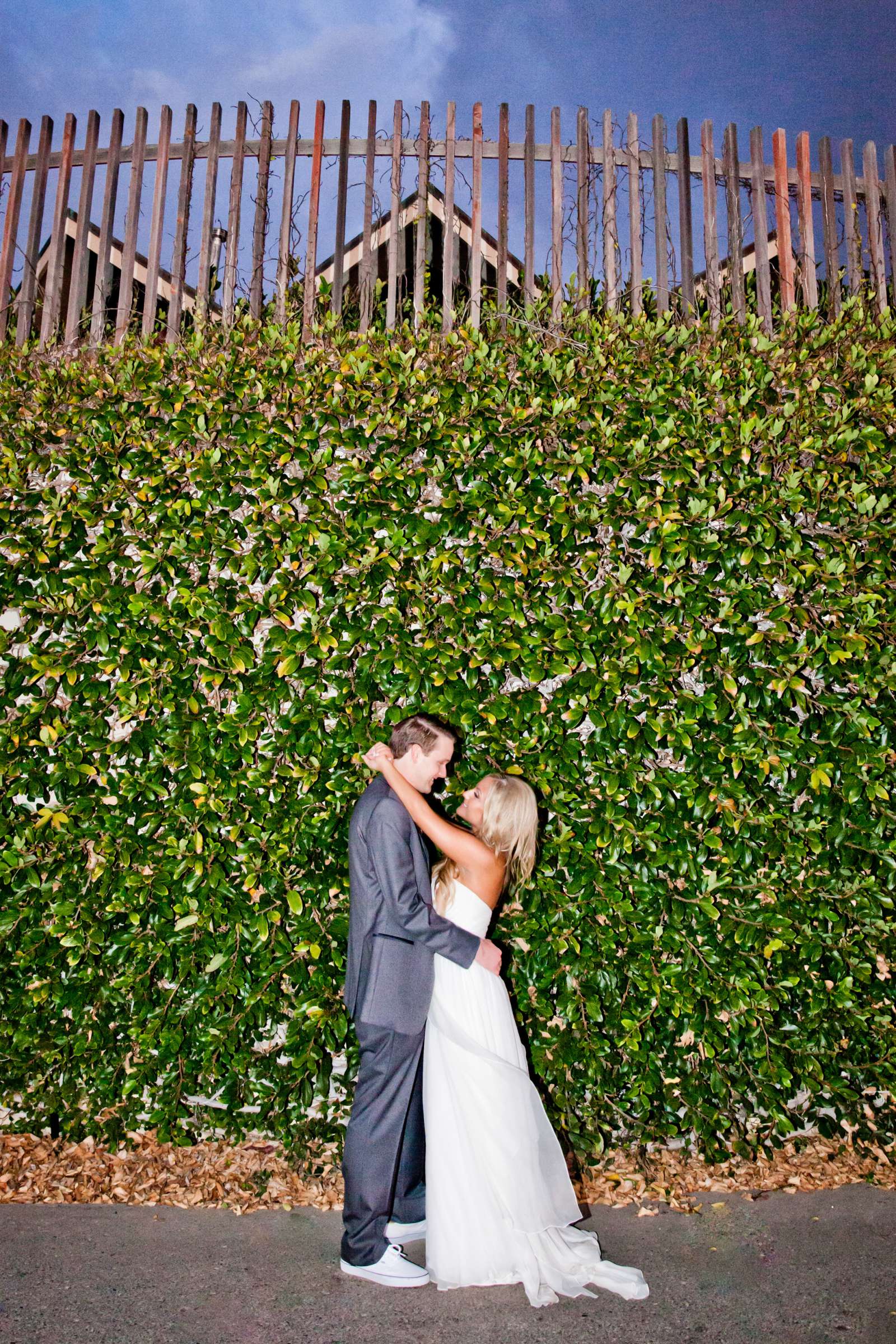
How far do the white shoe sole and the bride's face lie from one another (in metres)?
1.72

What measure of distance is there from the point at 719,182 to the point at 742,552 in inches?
115

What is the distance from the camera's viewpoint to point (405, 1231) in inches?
132

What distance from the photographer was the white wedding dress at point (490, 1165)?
304cm

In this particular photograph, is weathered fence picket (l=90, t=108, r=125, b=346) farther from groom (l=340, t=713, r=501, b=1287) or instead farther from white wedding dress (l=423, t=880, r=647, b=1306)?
white wedding dress (l=423, t=880, r=647, b=1306)

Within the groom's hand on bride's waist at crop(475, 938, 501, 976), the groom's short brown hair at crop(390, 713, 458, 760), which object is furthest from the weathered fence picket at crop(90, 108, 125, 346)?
the groom's hand on bride's waist at crop(475, 938, 501, 976)

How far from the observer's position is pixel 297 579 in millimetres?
3826

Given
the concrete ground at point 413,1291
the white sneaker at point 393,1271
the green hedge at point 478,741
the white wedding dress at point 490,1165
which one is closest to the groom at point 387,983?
the white sneaker at point 393,1271

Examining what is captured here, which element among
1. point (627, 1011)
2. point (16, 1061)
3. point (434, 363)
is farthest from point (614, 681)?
point (16, 1061)

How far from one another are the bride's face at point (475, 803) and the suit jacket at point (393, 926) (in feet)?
1.06

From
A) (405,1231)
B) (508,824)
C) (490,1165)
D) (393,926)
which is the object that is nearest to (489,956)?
(393,926)

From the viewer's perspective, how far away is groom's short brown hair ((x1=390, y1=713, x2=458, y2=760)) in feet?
10.9

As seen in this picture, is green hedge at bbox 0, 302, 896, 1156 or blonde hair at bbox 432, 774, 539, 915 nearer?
blonde hair at bbox 432, 774, 539, 915

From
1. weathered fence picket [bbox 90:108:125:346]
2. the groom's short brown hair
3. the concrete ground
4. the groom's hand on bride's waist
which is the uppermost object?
weathered fence picket [bbox 90:108:125:346]

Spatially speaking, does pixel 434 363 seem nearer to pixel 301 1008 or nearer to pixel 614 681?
pixel 614 681
